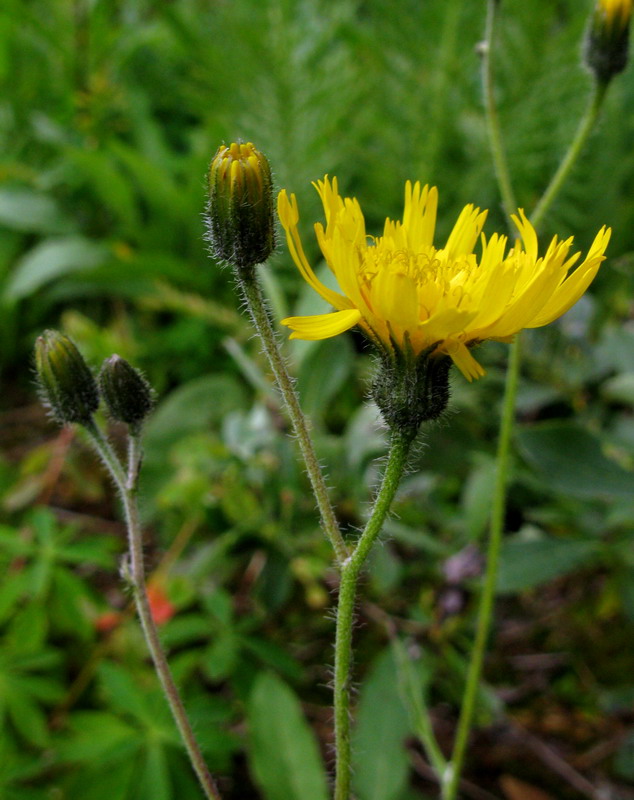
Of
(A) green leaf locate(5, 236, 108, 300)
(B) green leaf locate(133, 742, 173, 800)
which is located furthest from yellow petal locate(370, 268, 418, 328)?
(A) green leaf locate(5, 236, 108, 300)

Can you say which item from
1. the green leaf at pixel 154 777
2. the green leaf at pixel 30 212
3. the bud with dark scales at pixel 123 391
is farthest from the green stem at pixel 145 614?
the green leaf at pixel 30 212

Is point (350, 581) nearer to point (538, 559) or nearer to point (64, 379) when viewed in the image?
point (64, 379)

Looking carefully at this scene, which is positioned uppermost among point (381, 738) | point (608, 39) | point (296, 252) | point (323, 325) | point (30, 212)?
point (30, 212)

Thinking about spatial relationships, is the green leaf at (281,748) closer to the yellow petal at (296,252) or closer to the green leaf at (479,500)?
the green leaf at (479,500)

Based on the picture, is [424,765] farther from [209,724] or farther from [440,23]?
[440,23]

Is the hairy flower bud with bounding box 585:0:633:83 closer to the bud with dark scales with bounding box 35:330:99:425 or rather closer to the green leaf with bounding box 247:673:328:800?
the bud with dark scales with bounding box 35:330:99:425

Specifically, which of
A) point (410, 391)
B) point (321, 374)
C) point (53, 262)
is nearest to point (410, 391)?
point (410, 391)
